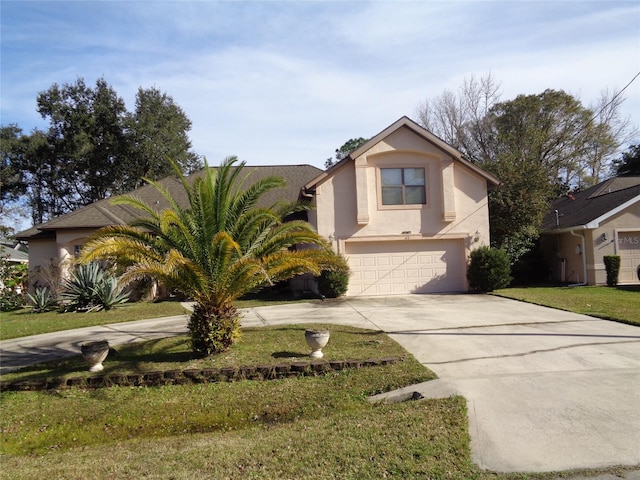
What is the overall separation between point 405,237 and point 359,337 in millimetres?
8657

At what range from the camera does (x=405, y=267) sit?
17.5m

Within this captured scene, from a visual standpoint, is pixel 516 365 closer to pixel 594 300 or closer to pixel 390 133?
pixel 594 300

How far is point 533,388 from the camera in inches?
234

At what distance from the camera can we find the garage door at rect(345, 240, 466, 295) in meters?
17.4

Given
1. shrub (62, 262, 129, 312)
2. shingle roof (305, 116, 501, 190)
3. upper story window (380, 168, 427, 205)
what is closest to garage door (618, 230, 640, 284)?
shingle roof (305, 116, 501, 190)

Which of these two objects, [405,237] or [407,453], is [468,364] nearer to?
[407,453]

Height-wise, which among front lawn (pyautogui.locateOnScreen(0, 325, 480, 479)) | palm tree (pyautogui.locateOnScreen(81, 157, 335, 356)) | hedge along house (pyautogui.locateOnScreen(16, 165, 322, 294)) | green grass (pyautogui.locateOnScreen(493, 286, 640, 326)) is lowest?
front lawn (pyautogui.locateOnScreen(0, 325, 480, 479))

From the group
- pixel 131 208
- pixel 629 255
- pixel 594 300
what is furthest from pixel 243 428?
pixel 629 255

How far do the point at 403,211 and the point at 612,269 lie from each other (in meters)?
8.67

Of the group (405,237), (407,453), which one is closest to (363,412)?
(407,453)

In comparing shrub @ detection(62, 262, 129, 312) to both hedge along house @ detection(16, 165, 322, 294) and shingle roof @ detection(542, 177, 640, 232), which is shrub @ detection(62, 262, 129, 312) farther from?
A: shingle roof @ detection(542, 177, 640, 232)

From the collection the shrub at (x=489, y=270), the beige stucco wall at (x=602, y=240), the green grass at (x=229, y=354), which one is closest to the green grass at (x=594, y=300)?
the shrub at (x=489, y=270)

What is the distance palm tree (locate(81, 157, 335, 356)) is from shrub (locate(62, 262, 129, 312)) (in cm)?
794

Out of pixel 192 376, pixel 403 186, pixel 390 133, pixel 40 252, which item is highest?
pixel 390 133
